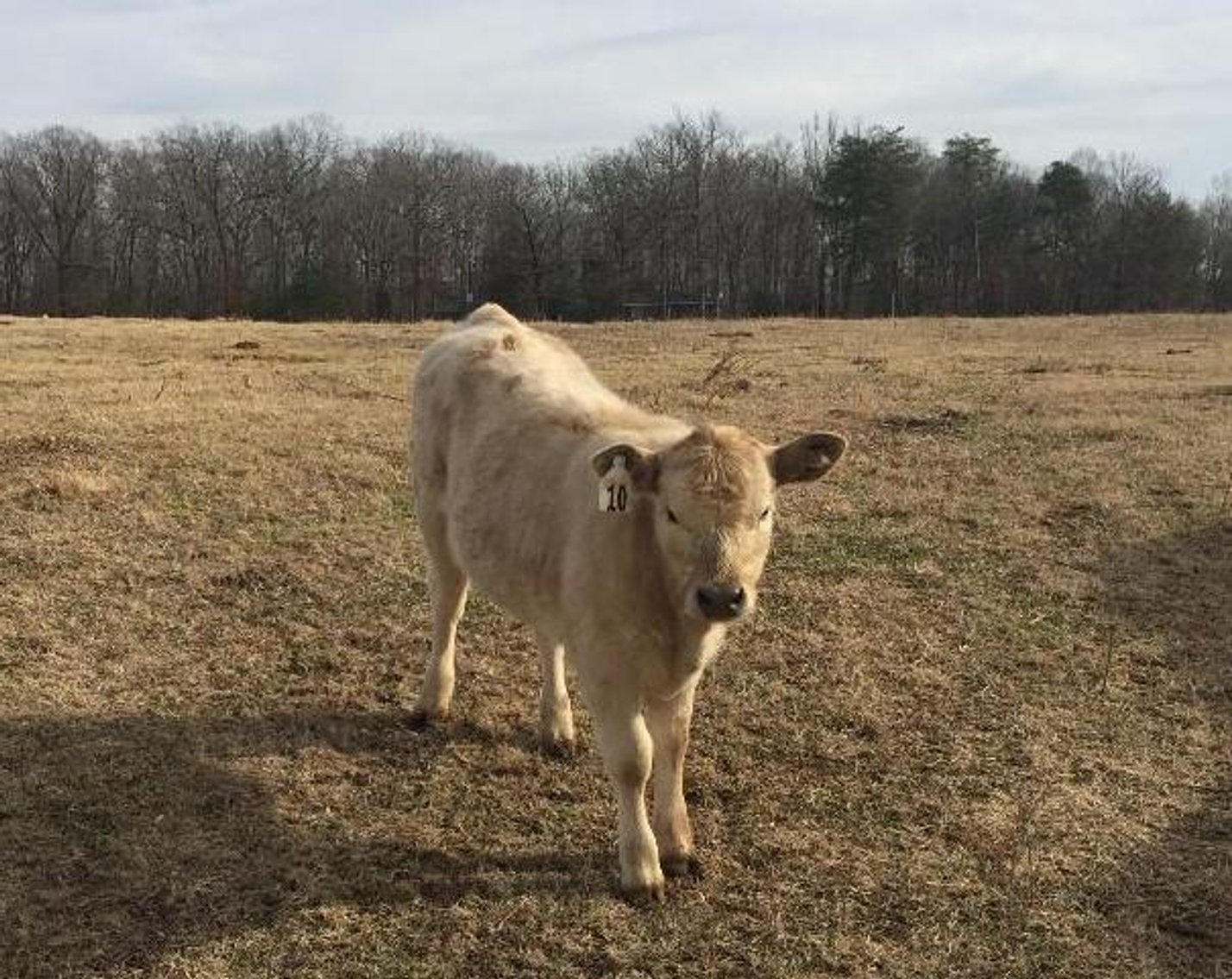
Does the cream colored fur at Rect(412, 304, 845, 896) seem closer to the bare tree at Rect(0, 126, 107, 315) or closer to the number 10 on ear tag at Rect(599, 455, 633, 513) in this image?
the number 10 on ear tag at Rect(599, 455, 633, 513)

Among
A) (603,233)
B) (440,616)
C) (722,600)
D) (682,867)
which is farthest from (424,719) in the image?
(603,233)

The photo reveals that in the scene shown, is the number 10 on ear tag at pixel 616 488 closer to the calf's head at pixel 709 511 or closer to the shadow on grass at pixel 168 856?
the calf's head at pixel 709 511

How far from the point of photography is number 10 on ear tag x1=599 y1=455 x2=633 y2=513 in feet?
13.2

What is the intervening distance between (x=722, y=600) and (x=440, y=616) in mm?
2326

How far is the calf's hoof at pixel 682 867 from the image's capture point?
14.4ft

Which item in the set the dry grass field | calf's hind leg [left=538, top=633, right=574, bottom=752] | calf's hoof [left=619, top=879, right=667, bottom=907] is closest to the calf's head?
calf's hoof [left=619, top=879, right=667, bottom=907]

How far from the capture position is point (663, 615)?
415 centimetres

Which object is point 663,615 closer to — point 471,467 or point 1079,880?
point 471,467

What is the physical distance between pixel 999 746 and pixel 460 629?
2969 millimetres

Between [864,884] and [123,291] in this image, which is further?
[123,291]

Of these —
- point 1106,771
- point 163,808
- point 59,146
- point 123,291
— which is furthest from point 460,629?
point 59,146

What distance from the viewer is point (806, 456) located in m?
4.27

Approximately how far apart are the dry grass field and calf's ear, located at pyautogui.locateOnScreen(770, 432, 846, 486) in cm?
148

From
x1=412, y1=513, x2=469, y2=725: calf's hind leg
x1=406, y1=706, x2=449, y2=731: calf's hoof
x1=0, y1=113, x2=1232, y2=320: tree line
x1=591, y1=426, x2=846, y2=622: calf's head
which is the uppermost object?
x1=0, y1=113, x2=1232, y2=320: tree line
